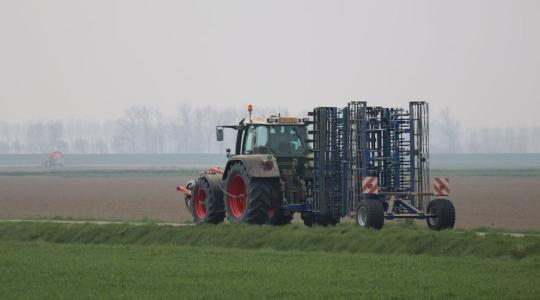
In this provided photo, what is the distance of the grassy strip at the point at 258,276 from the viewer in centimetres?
1531

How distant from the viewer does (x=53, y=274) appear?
17984 millimetres

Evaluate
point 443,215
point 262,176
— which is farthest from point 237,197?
point 443,215

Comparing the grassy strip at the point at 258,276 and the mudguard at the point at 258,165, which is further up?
the mudguard at the point at 258,165

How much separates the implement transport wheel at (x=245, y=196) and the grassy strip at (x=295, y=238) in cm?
73

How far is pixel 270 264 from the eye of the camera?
19172 millimetres

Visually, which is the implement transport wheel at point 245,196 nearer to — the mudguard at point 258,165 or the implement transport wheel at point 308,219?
the mudguard at point 258,165

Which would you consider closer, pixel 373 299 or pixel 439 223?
pixel 373 299

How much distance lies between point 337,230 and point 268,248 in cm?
154

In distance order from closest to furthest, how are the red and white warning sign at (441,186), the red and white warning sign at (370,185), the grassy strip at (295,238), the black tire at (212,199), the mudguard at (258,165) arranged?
→ the grassy strip at (295,238) → the red and white warning sign at (370,185) → the red and white warning sign at (441,186) → the mudguard at (258,165) → the black tire at (212,199)

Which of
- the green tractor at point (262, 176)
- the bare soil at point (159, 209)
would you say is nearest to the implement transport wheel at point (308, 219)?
the green tractor at point (262, 176)

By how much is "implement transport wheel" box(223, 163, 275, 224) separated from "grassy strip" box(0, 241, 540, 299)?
3.47 metres

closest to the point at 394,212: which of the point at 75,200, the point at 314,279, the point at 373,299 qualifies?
the point at 314,279

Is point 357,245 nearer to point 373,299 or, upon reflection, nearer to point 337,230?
point 337,230

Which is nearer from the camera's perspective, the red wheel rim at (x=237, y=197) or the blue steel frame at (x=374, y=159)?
the blue steel frame at (x=374, y=159)
